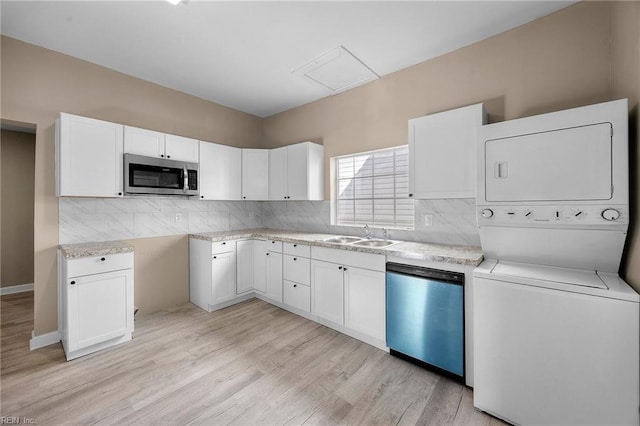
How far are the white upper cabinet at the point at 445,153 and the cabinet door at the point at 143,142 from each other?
2.77 metres

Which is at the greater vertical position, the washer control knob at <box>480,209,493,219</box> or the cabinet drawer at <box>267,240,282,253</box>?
the washer control knob at <box>480,209,493,219</box>

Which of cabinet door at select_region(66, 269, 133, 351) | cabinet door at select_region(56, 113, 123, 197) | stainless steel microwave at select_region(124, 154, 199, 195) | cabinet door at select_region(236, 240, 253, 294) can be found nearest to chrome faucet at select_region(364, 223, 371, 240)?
cabinet door at select_region(236, 240, 253, 294)

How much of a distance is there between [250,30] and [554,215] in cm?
272

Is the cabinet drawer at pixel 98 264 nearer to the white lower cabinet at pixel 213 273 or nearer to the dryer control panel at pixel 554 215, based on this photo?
the white lower cabinet at pixel 213 273

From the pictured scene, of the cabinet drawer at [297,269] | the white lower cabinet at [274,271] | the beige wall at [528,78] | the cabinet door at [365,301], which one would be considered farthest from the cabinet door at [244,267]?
the beige wall at [528,78]

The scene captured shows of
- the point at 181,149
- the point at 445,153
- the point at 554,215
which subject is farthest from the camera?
the point at 181,149

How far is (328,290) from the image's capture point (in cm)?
281

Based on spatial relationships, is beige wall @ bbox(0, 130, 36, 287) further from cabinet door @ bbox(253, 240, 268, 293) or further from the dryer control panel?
the dryer control panel

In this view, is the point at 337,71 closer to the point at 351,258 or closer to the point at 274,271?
the point at 351,258

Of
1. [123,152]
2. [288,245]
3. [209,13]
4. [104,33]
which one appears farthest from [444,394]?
[104,33]

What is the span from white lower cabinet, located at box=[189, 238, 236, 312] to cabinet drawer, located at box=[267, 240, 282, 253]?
0.47 m

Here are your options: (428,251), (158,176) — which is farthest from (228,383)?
(158,176)

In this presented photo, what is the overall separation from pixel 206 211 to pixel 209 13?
2457 millimetres

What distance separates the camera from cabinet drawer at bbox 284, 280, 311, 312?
3.02 meters
